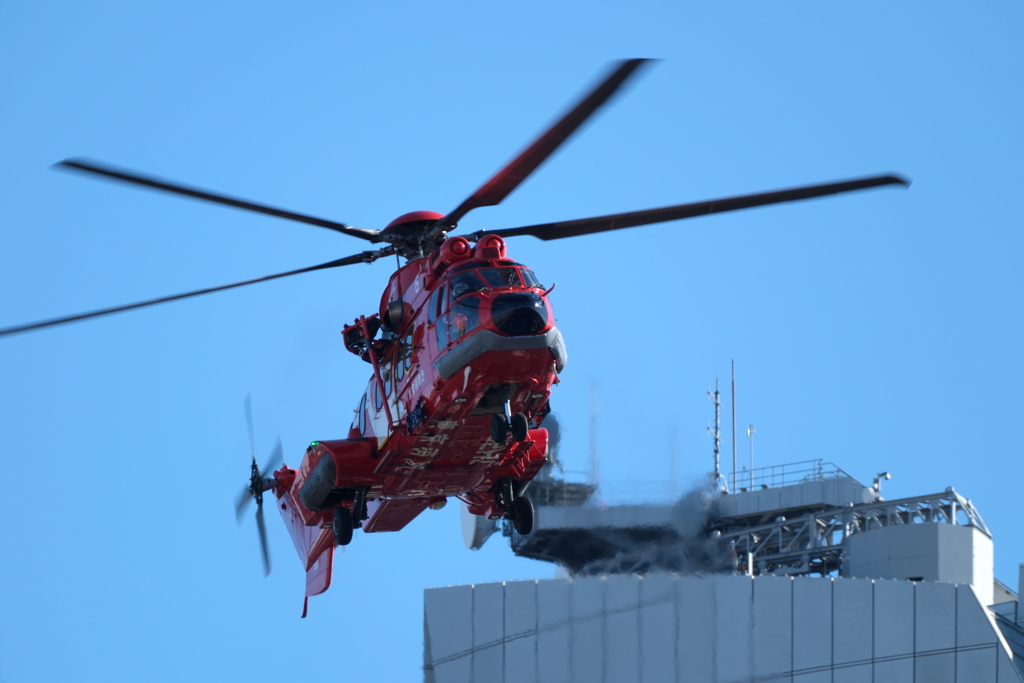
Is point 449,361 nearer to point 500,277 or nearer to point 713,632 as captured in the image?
point 500,277

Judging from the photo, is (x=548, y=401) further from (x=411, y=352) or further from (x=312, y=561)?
(x=312, y=561)

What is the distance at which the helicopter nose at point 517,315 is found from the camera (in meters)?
22.3

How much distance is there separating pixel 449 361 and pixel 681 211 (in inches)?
179

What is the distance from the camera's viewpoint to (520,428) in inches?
907

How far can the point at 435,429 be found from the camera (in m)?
24.2

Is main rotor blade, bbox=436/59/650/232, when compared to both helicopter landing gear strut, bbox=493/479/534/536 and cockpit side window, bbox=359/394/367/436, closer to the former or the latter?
cockpit side window, bbox=359/394/367/436

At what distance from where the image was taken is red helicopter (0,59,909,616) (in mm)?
22250

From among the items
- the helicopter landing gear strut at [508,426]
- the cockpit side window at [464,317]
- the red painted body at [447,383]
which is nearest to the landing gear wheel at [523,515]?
the red painted body at [447,383]

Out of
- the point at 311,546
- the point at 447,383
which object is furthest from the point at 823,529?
the point at 447,383

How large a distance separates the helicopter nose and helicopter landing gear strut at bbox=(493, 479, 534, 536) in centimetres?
493

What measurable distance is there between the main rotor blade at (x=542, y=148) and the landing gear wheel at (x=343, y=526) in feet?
21.1

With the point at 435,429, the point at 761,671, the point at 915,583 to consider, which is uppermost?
the point at 435,429

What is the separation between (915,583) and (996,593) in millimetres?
12972

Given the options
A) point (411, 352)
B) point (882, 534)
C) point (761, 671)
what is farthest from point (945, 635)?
point (411, 352)
